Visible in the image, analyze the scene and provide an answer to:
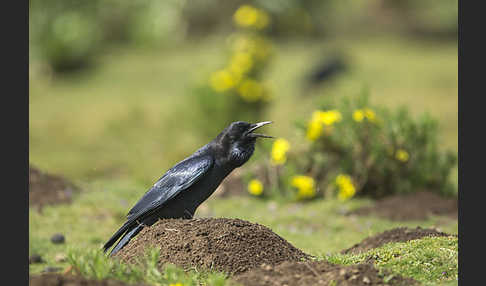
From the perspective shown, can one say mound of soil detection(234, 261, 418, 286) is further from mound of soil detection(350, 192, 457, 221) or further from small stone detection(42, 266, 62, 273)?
mound of soil detection(350, 192, 457, 221)

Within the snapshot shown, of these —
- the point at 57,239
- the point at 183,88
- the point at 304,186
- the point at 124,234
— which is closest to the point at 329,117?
the point at 304,186

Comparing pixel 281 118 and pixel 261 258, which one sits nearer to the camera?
pixel 261 258

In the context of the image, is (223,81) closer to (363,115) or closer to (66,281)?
(363,115)

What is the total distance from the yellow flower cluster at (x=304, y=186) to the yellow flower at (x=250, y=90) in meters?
4.26

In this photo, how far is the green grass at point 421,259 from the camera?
4.78 m

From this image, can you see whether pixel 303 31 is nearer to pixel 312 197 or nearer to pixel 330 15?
pixel 330 15

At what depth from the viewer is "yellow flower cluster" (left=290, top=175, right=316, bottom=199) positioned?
918cm

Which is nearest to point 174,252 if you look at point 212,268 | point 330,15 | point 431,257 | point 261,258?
point 212,268

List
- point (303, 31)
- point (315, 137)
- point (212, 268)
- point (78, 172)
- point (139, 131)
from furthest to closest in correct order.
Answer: point (303, 31)
point (139, 131)
point (78, 172)
point (315, 137)
point (212, 268)

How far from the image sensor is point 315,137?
8.98m

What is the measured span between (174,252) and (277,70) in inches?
696

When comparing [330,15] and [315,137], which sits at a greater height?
[330,15]

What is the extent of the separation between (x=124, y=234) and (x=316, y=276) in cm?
194

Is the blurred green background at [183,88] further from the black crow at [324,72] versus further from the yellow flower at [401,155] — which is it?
the yellow flower at [401,155]
